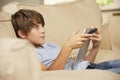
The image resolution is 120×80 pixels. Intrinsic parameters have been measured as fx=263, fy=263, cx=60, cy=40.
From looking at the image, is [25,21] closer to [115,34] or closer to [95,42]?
[95,42]

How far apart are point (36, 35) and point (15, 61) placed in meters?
0.98

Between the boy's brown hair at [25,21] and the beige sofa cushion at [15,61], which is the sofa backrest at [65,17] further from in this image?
the beige sofa cushion at [15,61]

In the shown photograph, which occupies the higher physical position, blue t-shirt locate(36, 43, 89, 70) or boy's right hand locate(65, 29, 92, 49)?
boy's right hand locate(65, 29, 92, 49)

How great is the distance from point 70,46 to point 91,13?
0.75 m

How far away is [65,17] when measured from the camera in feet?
5.77

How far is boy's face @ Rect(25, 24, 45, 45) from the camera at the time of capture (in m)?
1.37

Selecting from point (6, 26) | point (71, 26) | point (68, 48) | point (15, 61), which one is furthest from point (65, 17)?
point (15, 61)

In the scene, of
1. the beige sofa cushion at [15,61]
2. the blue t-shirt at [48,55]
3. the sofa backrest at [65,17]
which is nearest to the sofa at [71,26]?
the sofa backrest at [65,17]

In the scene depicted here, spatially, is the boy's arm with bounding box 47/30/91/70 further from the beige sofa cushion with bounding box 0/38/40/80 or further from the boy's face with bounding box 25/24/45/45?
the beige sofa cushion with bounding box 0/38/40/80

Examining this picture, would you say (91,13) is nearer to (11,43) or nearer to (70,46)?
(70,46)

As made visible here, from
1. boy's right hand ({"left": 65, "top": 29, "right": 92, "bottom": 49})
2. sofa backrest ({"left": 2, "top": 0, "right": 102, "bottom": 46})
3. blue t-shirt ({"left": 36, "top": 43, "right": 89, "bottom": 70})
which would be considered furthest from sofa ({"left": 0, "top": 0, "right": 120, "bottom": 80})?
boy's right hand ({"left": 65, "top": 29, "right": 92, "bottom": 49})

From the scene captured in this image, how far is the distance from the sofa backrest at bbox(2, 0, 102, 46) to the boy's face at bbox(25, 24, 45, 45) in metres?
0.25

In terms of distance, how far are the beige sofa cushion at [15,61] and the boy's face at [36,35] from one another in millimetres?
957

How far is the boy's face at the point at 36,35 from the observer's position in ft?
4.51
